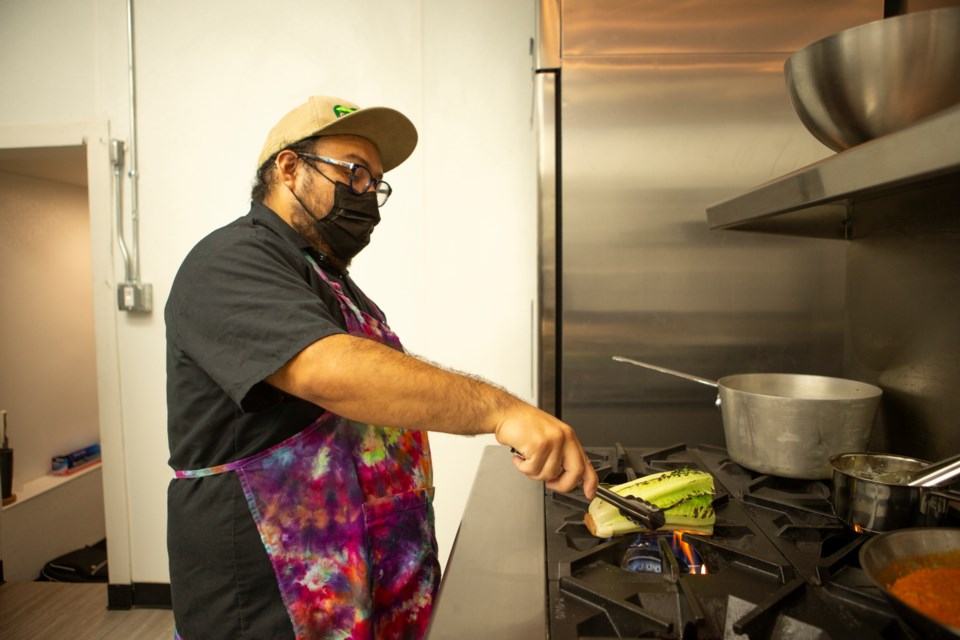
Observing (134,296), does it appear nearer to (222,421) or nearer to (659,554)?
(222,421)

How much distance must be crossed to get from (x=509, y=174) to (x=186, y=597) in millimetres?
1578

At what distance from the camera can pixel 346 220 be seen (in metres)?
1.14

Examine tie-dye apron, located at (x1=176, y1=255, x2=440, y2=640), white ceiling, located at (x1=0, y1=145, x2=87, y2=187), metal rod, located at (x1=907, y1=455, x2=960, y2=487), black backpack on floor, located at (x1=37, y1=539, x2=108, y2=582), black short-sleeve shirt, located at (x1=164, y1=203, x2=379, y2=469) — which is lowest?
black backpack on floor, located at (x1=37, y1=539, x2=108, y2=582)

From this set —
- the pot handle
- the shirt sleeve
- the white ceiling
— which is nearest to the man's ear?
the shirt sleeve

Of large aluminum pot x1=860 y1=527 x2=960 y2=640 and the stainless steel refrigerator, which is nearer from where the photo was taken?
large aluminum pot x1=860 y1=527 x2=960 y2=640

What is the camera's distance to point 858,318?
4.37 feet

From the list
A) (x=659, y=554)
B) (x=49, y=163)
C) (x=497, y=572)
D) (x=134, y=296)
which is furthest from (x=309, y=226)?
(x=49, y=163)

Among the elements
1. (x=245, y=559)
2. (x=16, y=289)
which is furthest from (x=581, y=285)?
(x=16, y=289)

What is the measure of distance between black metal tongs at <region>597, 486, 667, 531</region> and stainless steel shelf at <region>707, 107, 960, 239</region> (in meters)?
0.45

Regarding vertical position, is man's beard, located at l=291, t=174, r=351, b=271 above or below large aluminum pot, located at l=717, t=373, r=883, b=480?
above

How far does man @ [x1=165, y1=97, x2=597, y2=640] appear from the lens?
2.47 feet

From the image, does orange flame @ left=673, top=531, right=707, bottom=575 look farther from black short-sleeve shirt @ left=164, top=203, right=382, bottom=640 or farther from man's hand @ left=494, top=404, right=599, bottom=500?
black short-sleeve shirt @ left=164, top=203, right=382, bottom=640

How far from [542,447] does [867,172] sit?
46 cm

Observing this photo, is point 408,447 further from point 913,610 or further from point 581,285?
point 913,610
